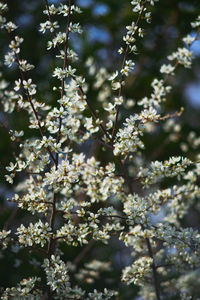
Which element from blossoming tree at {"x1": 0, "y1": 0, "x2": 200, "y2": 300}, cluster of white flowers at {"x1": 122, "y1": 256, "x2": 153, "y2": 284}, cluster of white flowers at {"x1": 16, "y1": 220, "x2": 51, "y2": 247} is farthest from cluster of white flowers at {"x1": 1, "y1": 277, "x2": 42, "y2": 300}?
cluster of white flowers at {"x1": 122, "y1": 256, "x2": 153, "y2": 284}

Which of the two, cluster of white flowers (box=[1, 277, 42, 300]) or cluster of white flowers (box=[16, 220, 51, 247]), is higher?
cluster of white flowers (box=[16, 220, 51, 247])

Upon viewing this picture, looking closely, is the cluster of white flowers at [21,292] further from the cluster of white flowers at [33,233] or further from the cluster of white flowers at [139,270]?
the cluster of white flowers at [139,270]

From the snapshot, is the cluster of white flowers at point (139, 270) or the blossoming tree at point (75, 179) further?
the cluster of white flowers at point (139, 270)

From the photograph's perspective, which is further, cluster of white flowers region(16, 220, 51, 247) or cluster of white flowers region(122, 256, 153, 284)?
cluster of white flowers region(122, 256, 153, 284)

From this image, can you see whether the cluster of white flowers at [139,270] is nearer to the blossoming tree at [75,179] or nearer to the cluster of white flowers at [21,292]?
the blossoming tree at [75,179]

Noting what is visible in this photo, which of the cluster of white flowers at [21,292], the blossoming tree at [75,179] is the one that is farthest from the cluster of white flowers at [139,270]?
the cluster of white flowers at [21,292]

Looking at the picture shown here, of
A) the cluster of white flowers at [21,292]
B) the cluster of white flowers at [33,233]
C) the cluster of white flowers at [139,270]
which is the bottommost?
the cluster of white flowers at [21,292]

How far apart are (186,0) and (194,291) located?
402 cm

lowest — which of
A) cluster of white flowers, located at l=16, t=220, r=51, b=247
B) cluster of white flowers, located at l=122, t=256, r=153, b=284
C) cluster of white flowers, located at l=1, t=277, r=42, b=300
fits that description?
cluster of white flowers, located at l=1, t=277, r=42, b=300

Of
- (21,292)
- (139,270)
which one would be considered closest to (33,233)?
(21,292)

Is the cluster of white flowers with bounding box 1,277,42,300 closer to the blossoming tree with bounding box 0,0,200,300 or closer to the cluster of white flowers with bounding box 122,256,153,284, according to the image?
the blossoming tree with bounding box 0,0,200,300

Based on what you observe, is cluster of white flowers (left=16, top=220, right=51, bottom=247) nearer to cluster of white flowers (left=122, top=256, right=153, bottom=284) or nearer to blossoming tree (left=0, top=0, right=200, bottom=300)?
blossoming tree (left=0, top=0, right=200, bottom=300)

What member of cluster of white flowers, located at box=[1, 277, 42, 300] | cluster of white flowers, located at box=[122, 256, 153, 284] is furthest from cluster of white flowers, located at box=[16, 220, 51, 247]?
cluster of white flowers, located at box=[122, 256, 153, 284]

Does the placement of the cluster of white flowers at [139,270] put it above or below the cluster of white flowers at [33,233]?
below
